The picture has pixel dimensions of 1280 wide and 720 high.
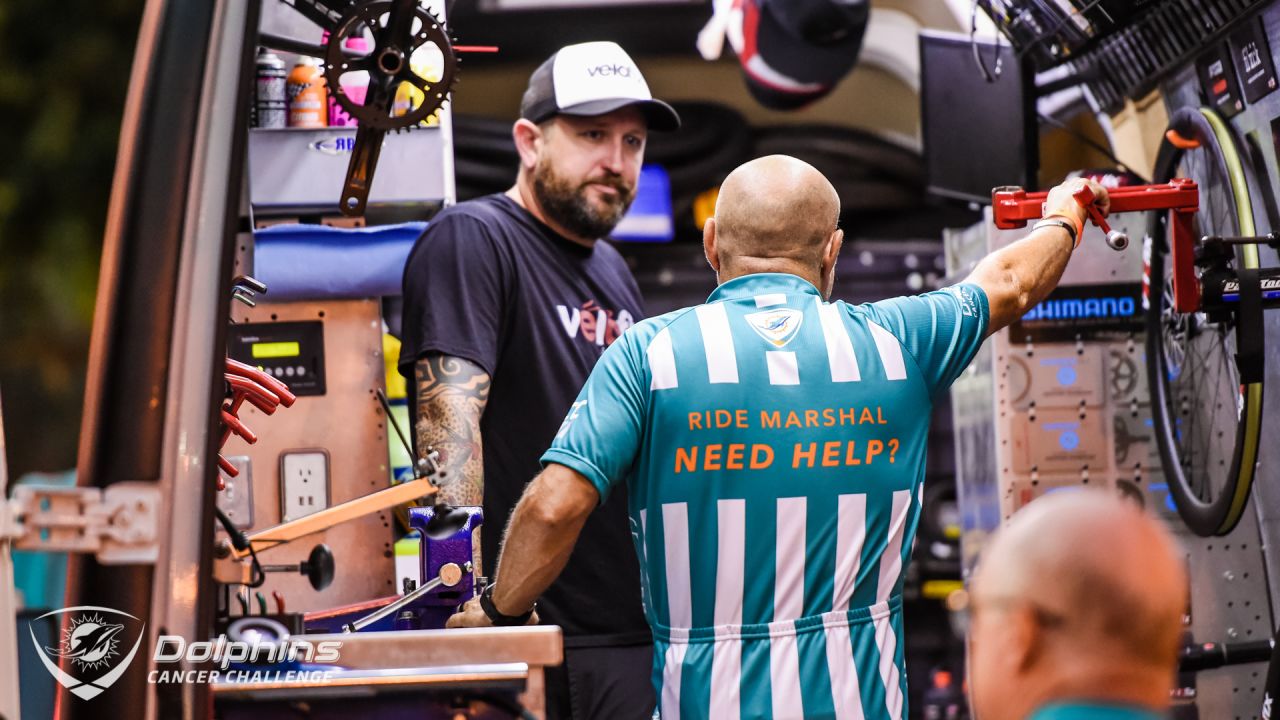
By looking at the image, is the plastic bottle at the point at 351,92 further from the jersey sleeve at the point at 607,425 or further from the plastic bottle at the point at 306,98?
the jersey sleeve at the point at 607,425

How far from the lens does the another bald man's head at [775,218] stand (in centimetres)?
227

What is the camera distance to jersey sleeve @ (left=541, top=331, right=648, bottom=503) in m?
2.10

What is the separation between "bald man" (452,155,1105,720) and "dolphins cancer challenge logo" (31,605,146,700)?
0.88m

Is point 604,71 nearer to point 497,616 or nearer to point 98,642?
point 497,616

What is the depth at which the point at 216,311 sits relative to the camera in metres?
1.23

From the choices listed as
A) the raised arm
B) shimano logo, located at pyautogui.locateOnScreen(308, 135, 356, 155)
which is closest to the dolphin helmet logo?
the raised arm

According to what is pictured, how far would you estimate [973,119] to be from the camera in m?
4.77

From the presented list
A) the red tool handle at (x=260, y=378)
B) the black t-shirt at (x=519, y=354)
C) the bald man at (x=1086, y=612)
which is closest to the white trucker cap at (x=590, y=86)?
the black t-shirt at (x=519, y=354)

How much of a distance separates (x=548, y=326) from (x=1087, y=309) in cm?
180

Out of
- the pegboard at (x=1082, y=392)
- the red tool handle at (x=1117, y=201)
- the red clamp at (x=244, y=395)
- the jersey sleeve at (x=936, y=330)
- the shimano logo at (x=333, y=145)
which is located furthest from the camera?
the pegboard at (x=1082, y=392)

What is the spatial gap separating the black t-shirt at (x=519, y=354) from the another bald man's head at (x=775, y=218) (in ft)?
2.63

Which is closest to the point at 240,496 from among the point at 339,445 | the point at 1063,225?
the point at 339,445

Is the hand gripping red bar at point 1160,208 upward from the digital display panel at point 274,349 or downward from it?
upward

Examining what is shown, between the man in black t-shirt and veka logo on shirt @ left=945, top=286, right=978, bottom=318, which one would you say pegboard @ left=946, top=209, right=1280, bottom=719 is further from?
veka logo on shirt @ left=945, top=286, right=978, bottom=318
